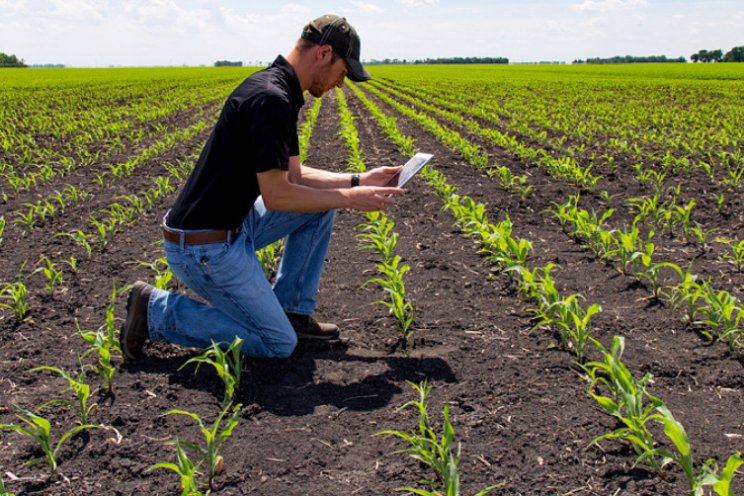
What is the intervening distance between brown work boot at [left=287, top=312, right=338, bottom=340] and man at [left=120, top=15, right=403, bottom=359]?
1.10 feet

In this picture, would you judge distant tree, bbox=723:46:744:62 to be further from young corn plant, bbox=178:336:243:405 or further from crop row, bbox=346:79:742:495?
young corn plant, bbox=178:336:243:405

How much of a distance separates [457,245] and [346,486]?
330 centimetres

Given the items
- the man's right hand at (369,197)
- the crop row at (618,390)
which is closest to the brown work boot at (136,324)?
the man's right hand at (369,197)

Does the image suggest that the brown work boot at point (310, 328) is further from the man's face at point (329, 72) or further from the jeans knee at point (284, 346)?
the man's face at point (329, 72)

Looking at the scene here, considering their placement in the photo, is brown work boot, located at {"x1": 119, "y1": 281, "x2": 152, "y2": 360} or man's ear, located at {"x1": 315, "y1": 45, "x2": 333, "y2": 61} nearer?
man's ear, located at {"x1": 315, "y1": 45, "x2": 333, "y2": 61}

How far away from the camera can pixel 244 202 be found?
321cm

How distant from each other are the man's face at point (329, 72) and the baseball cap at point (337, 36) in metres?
0.03

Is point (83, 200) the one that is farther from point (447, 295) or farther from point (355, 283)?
point (447, 295)

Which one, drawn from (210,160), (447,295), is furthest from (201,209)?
(447,295)

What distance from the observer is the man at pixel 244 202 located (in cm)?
297

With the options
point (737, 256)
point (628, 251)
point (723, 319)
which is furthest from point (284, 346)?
point (737, 256)

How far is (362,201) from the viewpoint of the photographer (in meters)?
3.25

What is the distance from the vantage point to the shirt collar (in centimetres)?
312

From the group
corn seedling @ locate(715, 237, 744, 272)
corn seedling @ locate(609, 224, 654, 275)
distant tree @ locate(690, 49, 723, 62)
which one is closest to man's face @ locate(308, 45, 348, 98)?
corn seedling @ locate(609, 224, 654, 275)
